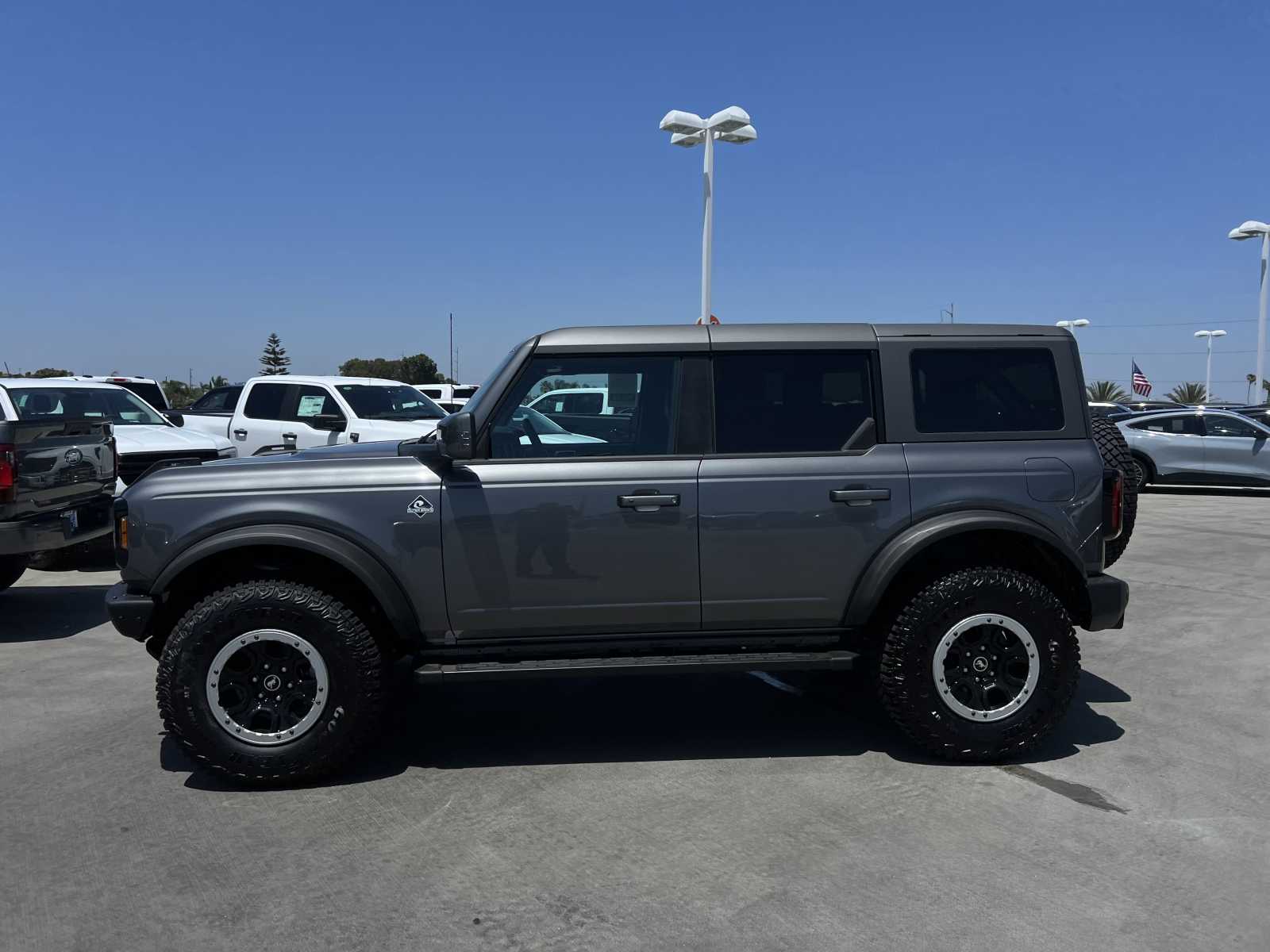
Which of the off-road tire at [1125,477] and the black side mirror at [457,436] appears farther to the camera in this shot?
the off-road tire at [1125,477]

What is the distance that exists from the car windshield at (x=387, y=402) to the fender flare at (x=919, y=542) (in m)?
9.51

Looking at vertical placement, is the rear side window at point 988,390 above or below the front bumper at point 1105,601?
above

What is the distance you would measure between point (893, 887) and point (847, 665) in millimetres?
1251

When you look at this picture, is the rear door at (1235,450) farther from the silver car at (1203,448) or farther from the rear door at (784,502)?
the rear door at (784,502)

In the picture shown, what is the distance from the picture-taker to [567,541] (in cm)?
446

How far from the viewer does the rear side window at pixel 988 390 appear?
15.6ft

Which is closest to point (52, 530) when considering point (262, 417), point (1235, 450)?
point (262, 417)

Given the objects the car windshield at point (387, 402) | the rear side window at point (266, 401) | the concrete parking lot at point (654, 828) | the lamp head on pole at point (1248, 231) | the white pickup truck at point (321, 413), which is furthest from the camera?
the lamp head on pole at point (1248, 231)

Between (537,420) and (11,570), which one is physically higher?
(537,420)

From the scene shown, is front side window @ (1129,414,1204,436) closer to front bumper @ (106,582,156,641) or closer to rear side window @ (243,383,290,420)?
rear side window @ (243,383,290,420)

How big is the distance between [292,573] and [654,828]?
198 cm

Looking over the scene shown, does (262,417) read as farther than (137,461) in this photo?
Yes

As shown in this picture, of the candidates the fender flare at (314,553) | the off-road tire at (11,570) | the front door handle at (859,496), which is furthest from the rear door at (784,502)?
the off-road tire at (11,570)

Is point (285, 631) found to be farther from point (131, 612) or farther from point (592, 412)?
point (592, 412)
